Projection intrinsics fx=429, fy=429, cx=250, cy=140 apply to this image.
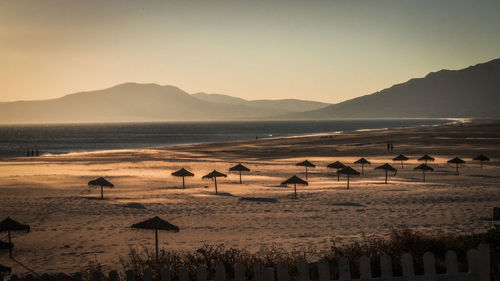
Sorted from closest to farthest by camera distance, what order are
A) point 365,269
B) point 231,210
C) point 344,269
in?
point 365,269, point 344,269, point 231,210

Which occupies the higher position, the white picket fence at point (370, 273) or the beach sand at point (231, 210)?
the white picket fence at point (370, 273)

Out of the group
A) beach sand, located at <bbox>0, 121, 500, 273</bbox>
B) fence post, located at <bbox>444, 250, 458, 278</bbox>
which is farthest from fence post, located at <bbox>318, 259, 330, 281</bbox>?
beach sand, located at <bbox>0, 121, 500, 273</bbox>

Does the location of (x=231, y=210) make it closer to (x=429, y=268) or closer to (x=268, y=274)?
(x=268, y=274)

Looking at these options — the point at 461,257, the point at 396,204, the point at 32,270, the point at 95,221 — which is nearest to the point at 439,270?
the point at 461,257

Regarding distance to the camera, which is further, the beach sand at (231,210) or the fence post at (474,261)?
the beach sand at (231,210)

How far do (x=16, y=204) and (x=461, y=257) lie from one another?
22.4 m

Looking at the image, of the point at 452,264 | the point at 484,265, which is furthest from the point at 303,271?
the point at 484,265

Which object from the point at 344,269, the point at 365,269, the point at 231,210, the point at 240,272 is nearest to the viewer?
the point at 240,272

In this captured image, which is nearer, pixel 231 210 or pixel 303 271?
pixel 303 271

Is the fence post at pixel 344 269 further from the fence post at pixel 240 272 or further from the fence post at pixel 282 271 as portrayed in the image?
the fence post at pixel 240 272

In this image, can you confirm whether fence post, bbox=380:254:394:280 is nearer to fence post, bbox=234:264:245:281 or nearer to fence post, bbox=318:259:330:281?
fence post, bbox=318:259:330:281

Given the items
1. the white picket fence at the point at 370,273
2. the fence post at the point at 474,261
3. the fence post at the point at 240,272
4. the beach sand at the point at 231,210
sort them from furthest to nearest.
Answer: the beach sand at the point at 231,210
the fence post at the point at 474,261
the white picket fence at the point at 370,273
the fence post at the point at 240,272

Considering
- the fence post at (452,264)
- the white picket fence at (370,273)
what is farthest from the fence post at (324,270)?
the fence post at (452,264)

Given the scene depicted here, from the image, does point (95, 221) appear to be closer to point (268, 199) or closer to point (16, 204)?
point (16, 204)
